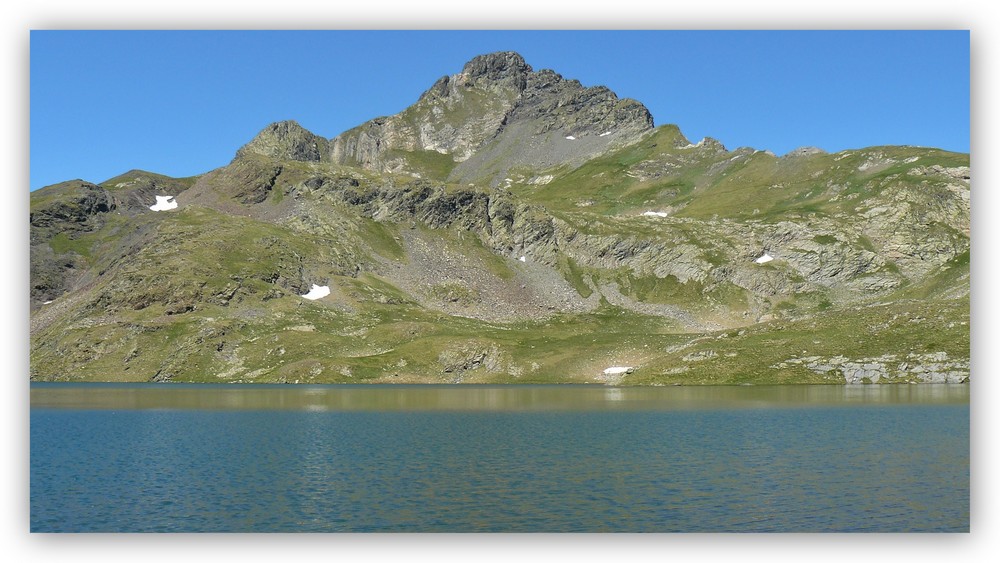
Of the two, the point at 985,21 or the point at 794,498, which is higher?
the point at 985,21

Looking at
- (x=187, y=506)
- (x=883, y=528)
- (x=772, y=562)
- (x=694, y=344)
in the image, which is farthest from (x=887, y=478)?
(x=694, y=344)

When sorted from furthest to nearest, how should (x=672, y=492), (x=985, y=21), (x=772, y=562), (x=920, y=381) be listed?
(x=920, y=381), (x=672, y=492), (x=985, y=21), (x=772, y=562)

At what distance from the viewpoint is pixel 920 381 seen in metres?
154

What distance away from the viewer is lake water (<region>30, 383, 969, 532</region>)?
4328 centimetres

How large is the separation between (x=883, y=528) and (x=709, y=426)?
1743 inches

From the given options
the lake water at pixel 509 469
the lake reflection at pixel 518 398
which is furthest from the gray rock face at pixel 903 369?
the lake water at pixel 509 469

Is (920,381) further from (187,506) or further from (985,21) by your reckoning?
(187,506)

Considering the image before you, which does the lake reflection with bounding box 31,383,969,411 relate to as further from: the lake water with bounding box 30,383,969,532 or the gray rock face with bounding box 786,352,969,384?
the lake water with bounding box 30,383,969,532

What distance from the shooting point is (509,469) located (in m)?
58.1

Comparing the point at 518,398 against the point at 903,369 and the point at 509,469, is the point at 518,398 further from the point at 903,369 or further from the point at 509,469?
the point at 509,469

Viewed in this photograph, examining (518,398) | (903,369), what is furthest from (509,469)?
(903,369)

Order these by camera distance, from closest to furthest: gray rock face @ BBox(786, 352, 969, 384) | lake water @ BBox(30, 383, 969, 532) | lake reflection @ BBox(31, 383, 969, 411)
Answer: lake water @ BBox(30, 383, 969, 532) < lake reflection @ BBox(31, 383, 969, 411) < gray rock face @ BBox(786, 352, 969, 384)

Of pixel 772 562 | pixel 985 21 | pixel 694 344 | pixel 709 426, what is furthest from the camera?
pixel 694 344

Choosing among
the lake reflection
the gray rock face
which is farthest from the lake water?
the gray rock face
